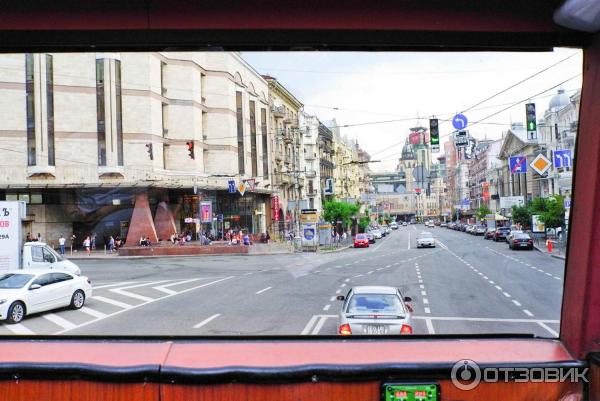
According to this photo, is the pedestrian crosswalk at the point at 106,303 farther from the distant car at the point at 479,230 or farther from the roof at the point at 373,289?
the distant car at the point at 479,230

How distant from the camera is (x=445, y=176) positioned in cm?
644

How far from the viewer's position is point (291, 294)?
15.5 feet

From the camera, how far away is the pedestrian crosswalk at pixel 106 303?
13.3 feet

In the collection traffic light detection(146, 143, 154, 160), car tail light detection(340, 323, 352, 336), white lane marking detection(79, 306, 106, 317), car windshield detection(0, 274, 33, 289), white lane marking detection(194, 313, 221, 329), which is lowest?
car tail light detection(340, 323, 352, 336)

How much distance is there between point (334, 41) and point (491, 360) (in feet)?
8.87

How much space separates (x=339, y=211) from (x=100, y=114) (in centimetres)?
287

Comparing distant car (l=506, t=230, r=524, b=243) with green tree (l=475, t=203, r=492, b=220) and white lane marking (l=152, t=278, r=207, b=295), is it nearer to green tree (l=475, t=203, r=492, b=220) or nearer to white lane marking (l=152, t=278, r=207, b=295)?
green tree (l=475, t=203, r=492, b=220)

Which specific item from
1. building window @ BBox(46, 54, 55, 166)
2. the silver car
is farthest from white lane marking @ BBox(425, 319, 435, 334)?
building window @ BBox(46, 54, 55, 166)

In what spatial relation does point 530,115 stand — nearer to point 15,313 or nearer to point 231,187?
point 231,187

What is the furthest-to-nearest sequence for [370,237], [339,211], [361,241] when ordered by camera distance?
1. [370,237]
2. [361,241]
3. [339,211]

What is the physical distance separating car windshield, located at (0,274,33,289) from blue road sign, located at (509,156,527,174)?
16.9 ft

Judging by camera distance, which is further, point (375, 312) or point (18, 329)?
point (375, 312)

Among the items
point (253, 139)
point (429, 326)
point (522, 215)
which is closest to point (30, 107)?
point (253, 139)

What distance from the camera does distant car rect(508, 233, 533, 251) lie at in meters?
5.83
